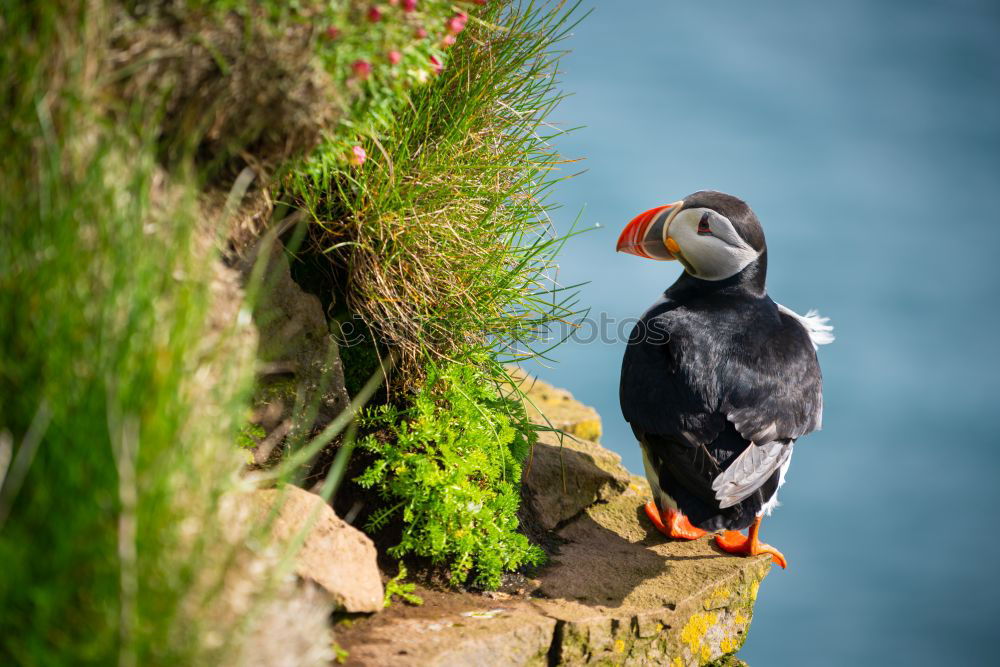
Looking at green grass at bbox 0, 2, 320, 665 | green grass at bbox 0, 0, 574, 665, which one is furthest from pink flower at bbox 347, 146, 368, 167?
green grass at bbox 0, 2, 320, 665

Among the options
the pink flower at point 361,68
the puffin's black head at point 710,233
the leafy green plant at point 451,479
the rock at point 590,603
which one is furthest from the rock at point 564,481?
the pink flower at point 361,68

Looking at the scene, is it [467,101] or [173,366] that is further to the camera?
[467,101]

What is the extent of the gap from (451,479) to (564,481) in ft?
4.05

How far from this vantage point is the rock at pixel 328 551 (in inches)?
117

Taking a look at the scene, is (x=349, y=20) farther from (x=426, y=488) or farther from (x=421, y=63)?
(x=426, y=488)

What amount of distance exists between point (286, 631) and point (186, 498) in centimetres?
44

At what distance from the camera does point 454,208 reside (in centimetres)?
412

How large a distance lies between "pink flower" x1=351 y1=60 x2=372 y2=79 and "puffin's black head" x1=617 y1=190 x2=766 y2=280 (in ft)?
7.62

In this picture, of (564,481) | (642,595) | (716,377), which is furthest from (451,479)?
(716,377)

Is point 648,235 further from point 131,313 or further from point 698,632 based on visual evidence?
point 131,313

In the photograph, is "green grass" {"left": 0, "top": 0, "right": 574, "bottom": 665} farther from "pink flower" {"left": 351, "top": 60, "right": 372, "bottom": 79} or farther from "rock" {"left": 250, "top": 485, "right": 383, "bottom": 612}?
"rock" {"left": 250, "top": 485, "right": 383, "bottom": 612}

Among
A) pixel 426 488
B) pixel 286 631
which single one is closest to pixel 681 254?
pixel 426 488

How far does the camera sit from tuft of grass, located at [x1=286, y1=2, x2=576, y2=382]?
3.93 metres

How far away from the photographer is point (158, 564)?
1983 mm
